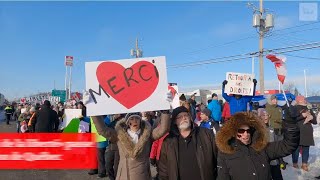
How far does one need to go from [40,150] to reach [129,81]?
456 centimetres

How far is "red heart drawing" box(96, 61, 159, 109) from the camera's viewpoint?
434 centimetres

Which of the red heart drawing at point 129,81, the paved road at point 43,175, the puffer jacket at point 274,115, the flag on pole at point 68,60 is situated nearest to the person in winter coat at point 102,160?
the paved road at point 43,175

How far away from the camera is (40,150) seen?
318 inches

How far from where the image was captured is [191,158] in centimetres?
385

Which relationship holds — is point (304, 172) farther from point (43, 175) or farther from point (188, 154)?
point (43, 175)

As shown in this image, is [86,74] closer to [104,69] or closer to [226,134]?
[104,69]

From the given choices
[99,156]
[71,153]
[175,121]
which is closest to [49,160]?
[71,153]

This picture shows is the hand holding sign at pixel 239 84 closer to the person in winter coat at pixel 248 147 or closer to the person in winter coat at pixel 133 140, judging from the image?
the person in winter coat at pixel 133 140

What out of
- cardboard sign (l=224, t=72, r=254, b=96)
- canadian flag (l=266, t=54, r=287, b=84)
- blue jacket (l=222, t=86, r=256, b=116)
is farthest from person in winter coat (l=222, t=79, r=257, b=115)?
canadian flag (l=266, t=54, r=287, b=84)

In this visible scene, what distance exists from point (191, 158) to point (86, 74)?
1.59m

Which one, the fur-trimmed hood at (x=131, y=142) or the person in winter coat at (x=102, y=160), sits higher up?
the fur-trimmed hood at (x=131, y=142)

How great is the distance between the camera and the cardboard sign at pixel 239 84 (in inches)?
369

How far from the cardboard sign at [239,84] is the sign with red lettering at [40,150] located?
4.08m

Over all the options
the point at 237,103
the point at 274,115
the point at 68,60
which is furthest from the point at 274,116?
the point at 68,60
